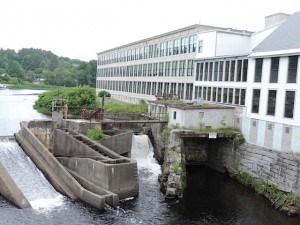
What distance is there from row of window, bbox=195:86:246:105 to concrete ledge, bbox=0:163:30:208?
20944 millimetres

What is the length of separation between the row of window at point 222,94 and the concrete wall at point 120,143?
1011 cm

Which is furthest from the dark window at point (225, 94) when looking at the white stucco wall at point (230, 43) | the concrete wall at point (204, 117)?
the white stucco wall at point (230, 43)

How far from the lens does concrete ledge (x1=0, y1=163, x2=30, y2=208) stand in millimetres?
25062

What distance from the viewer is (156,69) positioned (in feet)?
189

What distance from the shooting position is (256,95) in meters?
33.3

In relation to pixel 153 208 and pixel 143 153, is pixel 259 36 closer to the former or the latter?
pixel 143 153

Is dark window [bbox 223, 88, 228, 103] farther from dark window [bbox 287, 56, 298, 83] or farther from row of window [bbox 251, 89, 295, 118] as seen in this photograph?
dark window [bbox 287, 56, 298, 83]

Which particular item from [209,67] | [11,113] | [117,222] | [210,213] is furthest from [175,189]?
[11,113]

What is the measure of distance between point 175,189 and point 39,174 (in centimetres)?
1096

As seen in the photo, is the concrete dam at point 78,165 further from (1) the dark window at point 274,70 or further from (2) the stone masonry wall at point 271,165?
(1) the dark window at point 274,70

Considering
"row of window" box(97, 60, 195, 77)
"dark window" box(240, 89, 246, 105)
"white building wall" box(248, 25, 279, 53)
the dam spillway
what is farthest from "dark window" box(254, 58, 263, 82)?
the dam spillway

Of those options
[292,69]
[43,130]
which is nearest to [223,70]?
[292,69]

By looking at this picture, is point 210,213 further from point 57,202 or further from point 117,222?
point 57,202

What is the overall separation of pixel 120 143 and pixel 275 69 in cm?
1514
